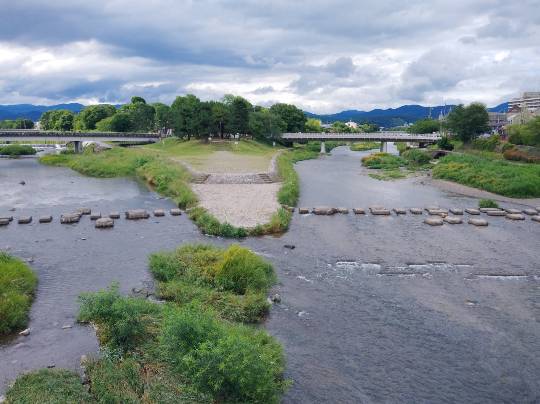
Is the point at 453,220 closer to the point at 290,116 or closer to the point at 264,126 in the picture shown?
the point at 264,126

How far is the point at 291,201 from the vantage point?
134 ft

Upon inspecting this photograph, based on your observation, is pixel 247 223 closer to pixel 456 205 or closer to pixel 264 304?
pixel 264 304

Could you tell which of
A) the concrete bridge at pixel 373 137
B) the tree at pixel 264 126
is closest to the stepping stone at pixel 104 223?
the tree at pixel 264 126

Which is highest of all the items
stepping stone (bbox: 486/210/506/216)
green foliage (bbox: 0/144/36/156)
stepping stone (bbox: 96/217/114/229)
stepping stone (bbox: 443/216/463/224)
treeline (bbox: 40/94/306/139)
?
treeline (bbox: 40/94/306/139)

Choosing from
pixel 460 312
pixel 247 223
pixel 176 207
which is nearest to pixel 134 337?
pixel 460 312

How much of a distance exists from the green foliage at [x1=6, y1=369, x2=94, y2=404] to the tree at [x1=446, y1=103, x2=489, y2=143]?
84922 millimetres

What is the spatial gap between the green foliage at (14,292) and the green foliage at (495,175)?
140 ft

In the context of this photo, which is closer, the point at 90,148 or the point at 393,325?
the point at 393,325

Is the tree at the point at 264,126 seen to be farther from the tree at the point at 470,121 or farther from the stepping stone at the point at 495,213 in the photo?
the stepping stone at the point at 495,213

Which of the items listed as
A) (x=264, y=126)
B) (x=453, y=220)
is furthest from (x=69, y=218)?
(x=264, y=126)

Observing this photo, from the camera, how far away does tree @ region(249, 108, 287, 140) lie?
94.7m

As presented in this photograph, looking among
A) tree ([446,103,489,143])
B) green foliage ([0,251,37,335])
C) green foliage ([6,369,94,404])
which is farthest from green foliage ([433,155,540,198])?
green foliage ([6,369,94,404])

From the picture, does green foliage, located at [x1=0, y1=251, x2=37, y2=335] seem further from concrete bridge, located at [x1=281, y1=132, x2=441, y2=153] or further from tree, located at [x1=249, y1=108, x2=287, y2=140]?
concrete bridge, located at [x1=281, y1=132, x2=441, y2=153]

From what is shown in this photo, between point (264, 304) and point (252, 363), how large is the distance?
625cm
